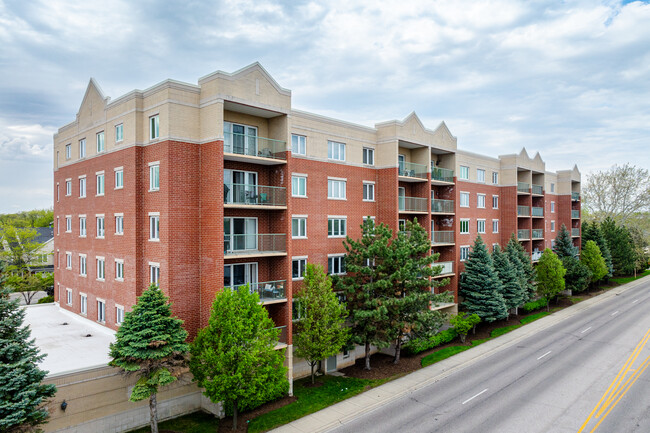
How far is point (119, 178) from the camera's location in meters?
22.5

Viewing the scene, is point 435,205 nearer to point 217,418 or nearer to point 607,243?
point 217,418

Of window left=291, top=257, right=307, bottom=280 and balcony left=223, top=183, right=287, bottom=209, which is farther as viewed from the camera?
window left=291, top=257, right=307, bottom=280

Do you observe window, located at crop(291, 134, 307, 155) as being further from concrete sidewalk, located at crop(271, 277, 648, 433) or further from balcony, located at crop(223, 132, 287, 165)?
concrete sidewalk, located at crop(271, 277, 648, 433)

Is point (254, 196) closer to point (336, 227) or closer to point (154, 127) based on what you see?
point (154, 127)

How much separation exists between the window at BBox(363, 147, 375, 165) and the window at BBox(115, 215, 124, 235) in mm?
15907

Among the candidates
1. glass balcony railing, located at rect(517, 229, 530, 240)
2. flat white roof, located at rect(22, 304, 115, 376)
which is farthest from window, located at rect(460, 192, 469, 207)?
flat white roof, located at rect(22, 304, 115, 376)

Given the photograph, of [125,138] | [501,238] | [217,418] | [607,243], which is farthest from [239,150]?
[607,243]

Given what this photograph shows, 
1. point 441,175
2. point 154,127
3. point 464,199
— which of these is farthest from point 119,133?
point 464,199

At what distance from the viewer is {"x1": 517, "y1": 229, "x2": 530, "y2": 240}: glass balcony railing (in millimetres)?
42062

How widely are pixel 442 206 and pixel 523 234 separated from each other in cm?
1566

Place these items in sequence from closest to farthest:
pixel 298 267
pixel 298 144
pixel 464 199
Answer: pixel 298 267 < pixel 298 144 < pixel 464 199

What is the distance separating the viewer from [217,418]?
60.5ft

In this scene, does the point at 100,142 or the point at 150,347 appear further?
the point at 100,142

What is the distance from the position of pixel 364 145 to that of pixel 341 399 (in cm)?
1637
